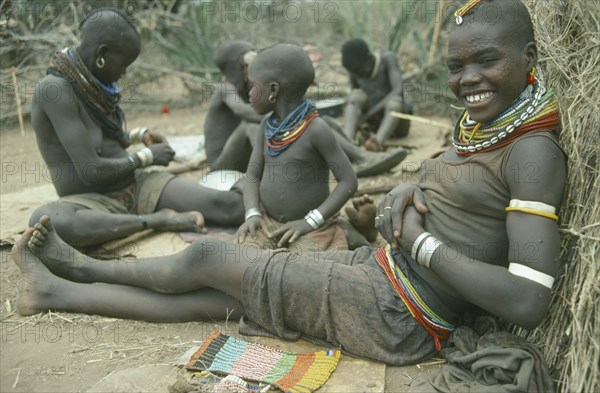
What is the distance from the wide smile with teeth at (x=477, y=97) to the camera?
1.99 meters

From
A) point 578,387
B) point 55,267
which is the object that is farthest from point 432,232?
point 55,267

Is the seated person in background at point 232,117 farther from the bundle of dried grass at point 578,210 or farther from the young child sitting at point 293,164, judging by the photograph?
the bundle of dried grass at point 578,210

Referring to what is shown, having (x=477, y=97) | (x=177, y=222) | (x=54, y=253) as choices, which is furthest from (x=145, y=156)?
(x=477, y=97)

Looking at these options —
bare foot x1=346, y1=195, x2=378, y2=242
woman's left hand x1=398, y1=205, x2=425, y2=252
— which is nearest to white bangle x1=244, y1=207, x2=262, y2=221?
bare foot x1=346, y1=195, x2=378, y2=242

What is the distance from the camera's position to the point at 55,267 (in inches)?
109

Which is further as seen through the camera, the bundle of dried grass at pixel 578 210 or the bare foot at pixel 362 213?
the bare foot at pixel 362 213

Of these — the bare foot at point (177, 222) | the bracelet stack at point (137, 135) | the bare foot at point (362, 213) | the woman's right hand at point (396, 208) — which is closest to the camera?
the woman's right hand at point (396, 208)

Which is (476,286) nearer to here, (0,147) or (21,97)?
(0,147)

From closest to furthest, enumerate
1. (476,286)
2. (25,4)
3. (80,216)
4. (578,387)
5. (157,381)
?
1. (578,387)
2. (476,286)
3. (157,381)
4. (80,216)
5. (25,4)

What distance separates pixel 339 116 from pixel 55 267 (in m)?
4.55

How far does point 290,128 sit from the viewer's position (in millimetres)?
3047

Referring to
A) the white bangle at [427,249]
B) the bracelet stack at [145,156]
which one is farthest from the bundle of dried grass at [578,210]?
the bracelet stack at [145,156]

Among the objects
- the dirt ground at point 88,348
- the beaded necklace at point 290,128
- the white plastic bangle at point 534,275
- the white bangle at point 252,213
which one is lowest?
the dirt ground at point 88,348

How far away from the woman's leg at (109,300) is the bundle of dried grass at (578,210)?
129cm
